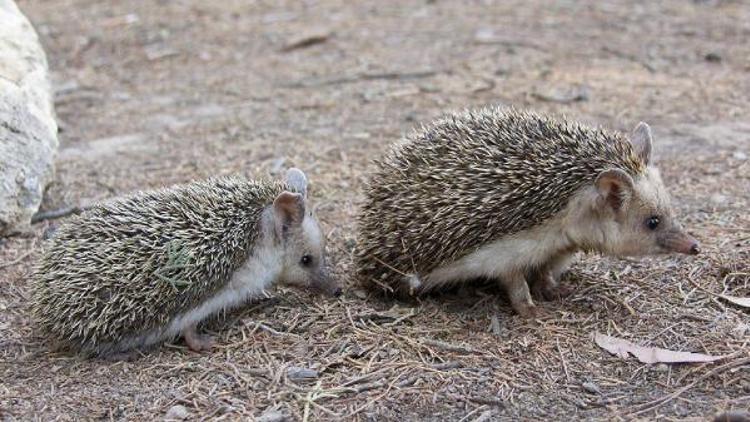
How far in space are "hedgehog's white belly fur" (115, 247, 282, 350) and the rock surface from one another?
7.96 feet

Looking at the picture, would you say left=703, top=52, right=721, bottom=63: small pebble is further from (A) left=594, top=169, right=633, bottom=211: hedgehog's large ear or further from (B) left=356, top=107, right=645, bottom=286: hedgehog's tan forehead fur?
(A) left=594, top=169, right=633, bottom=211: hedgehog's large ear

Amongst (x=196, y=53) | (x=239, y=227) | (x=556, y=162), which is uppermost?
(x=556, y=162)

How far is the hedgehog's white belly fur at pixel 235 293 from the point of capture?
20.2 ft

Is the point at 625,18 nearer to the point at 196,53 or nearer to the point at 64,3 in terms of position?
the point at 196,53

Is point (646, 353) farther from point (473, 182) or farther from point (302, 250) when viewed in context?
point (302, 250)

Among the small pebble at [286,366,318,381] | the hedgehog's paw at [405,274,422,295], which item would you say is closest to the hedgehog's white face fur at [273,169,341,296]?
the hedgehog's paw at [405,274,422,295]

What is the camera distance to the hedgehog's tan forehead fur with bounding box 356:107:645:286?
20.3 ft

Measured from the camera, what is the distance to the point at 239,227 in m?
6.42

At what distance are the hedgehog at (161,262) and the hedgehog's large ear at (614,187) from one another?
208 cm

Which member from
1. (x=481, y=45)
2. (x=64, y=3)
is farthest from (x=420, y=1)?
(x=64, y=3)

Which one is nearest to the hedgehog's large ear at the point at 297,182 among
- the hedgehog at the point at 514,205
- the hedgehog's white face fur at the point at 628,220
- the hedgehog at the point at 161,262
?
the hedgehog at the point at 161,262

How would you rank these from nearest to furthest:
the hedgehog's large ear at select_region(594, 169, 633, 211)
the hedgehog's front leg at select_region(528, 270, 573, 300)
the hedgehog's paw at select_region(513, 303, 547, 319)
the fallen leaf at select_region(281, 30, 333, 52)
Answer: the hedgehog's large ear at select_region(594, 169, 633, 211) → the hedgehog's paw at select_region(513, 303, 547, 319) → the hedgehog's front leg at select_region(528, 270, 573, 300) → the fallen leaf at select_region(281, 30, 333, 52)

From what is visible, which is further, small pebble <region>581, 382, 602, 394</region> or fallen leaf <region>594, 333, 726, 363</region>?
fallen leaf <region>594, 333, 726, 363</region>

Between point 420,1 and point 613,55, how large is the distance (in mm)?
4118
